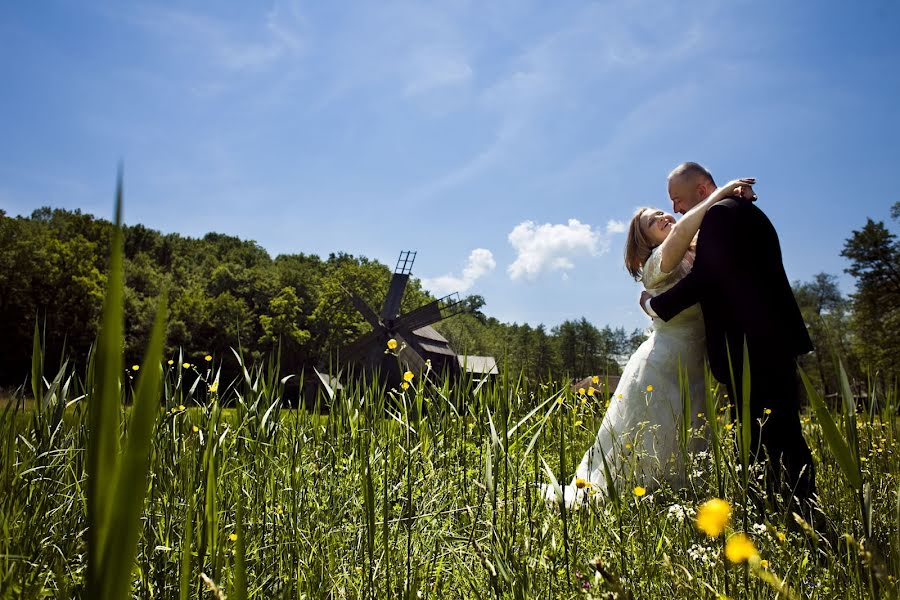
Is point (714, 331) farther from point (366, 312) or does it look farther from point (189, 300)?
point (189, 300)

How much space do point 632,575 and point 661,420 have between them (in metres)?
2.28

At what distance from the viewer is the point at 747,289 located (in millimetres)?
3252

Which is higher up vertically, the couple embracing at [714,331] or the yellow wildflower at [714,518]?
the couple embracing at [714,331]

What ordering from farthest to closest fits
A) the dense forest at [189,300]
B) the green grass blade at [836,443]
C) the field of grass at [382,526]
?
the dense forest at [189,300], the field of grass at [382,526], the green grass blade at [836,443]

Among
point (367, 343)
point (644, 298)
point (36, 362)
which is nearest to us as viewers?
point (36, 362)

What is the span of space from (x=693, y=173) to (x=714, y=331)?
1258mm

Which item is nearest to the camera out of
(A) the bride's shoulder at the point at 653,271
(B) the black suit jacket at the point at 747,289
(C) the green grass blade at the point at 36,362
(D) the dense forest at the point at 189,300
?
(C) the green grass blade at the point at 36,362

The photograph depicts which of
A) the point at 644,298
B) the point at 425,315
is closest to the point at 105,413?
the point at 644,298

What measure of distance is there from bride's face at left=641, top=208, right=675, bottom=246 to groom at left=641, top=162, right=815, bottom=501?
2.51ft

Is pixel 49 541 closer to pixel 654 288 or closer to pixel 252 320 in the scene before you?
pixel 654 288

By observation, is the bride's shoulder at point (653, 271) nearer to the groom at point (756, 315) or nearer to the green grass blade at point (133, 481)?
the groom at point (756, 315)

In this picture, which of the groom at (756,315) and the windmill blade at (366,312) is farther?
the windmill blade at (366,312)

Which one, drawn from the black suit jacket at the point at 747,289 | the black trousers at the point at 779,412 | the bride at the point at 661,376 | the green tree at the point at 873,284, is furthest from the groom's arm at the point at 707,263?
the green tree at the point at 873,284

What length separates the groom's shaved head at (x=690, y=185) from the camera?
401 centimetres
